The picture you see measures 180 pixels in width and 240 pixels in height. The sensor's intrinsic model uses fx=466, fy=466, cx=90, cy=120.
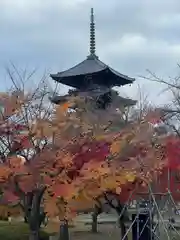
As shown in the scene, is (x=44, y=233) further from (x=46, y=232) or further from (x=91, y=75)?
(x=91, y=75)

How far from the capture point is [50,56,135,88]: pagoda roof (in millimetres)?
19516

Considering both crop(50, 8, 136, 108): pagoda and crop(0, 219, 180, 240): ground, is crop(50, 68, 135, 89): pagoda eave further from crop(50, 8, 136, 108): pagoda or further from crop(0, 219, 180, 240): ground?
crop(0, 219, 180, 240): ground

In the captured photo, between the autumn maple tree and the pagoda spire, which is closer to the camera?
the autumn maple tree

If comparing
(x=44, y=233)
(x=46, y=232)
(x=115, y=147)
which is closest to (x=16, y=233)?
(x=44, y=233)

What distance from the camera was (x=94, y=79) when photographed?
20.0m

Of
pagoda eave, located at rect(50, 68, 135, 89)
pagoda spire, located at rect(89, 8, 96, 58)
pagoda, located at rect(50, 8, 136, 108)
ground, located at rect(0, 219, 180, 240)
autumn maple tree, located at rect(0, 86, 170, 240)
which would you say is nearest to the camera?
autumn maple tree, located at rect(0, 86, 170, 240)

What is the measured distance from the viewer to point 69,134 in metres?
12.2

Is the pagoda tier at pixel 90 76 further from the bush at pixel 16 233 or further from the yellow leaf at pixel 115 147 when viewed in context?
the yellow leaf at pixel 115 147

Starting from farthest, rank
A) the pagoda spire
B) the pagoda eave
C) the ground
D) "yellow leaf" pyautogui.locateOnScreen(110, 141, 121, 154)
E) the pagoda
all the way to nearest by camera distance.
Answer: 1. the pagoda spire
2. the pagoda eave
3. the pagoda
4. the ground
5. "yellow leaf" pyautogui.locateOnScreen(110, 141, 121, 154)

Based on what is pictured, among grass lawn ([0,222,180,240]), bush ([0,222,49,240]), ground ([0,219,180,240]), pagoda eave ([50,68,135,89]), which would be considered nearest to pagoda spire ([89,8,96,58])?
pagoda eave ([50,68,135,89])

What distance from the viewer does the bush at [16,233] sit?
1758 cm

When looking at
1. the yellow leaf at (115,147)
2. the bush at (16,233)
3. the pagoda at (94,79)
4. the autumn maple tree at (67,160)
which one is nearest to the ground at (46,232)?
the bush at (16,233)

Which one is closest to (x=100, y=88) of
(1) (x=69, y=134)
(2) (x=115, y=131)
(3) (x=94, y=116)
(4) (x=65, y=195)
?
(3) (x=94, y=116)

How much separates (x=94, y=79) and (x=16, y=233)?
280 inches
